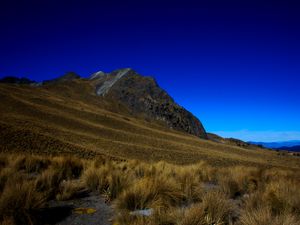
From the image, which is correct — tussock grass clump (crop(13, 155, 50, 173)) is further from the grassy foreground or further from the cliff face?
the cliff face

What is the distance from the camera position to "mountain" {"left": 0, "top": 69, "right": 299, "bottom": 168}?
21.8m

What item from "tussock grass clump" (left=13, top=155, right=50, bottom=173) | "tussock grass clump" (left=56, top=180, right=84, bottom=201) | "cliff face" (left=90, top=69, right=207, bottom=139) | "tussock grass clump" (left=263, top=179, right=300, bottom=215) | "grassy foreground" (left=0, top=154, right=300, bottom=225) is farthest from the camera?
"cliff face" (left=90, top=69, right=207, bottom=139)

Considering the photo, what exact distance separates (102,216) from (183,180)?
3.02m

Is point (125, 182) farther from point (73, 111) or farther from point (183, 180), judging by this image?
point (73, 111)

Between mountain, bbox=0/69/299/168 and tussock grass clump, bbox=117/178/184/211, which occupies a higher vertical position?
mountain, bbox=0/69/299/168

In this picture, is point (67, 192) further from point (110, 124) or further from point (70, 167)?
point (110, 124)

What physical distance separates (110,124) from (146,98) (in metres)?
23.7

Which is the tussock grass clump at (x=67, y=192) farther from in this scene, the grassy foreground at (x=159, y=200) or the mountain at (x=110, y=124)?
the mountain at (x=110, y=124)

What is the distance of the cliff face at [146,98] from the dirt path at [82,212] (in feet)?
175

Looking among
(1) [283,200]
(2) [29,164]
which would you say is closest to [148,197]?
(1) [283,200]

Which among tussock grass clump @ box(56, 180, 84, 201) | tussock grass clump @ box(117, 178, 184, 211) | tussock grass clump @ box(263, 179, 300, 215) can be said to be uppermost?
tussock grass clump @ box(263, 179, 300, 215)

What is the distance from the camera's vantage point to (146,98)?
62375 mm

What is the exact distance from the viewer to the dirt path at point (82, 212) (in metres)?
4.51

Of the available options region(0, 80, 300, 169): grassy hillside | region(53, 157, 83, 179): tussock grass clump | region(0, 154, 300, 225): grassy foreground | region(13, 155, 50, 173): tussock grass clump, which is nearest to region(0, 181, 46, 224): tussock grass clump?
region(0, 154, 300, 225): grassy foreground
